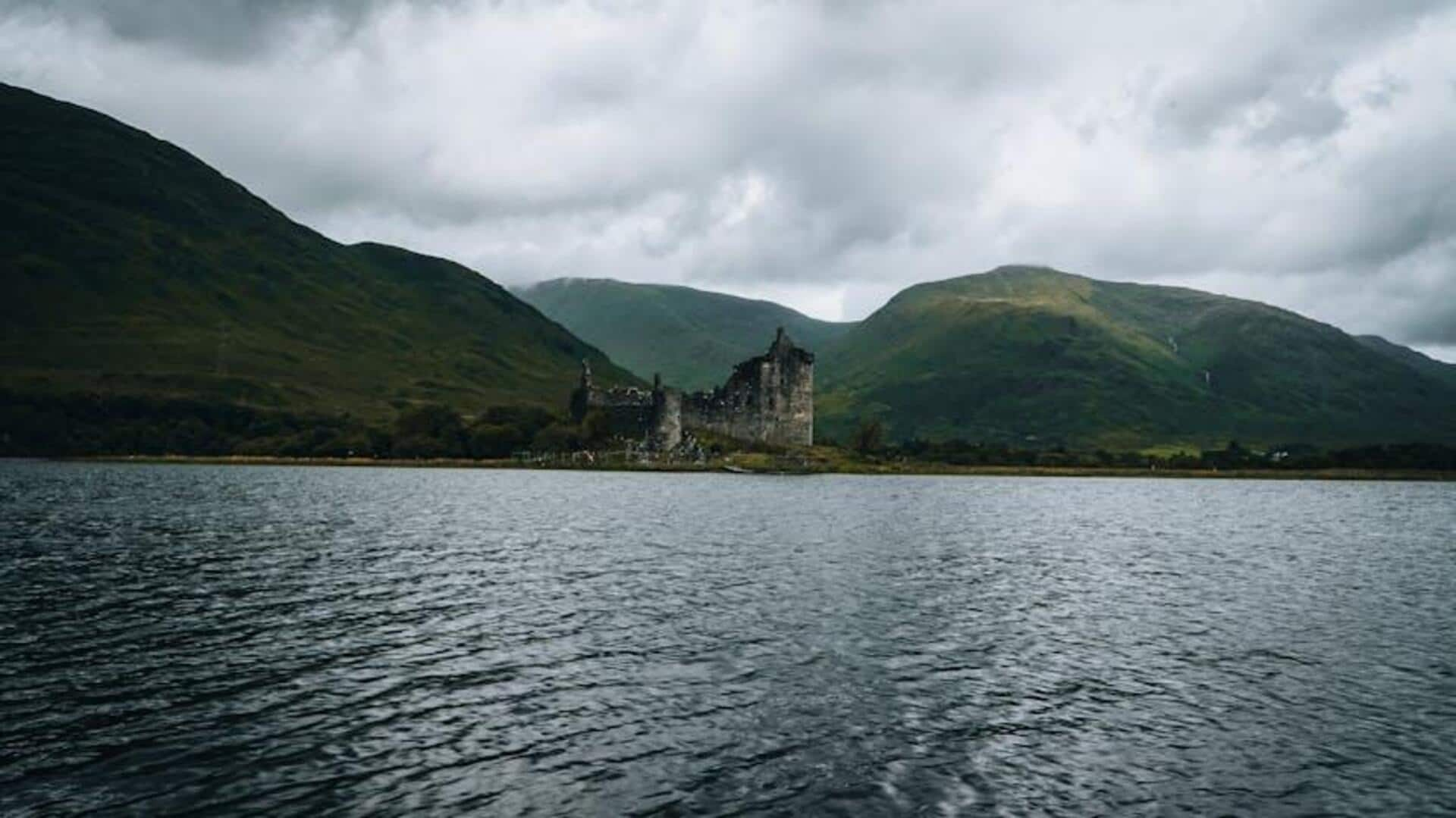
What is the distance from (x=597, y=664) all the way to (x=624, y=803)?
12.4 m

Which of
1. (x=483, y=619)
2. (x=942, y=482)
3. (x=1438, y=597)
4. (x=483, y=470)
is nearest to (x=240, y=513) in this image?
(x=483, y=619)

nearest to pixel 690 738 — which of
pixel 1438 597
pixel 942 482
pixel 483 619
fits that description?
pixel 483 619

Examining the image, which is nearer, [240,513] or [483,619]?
[483,619]

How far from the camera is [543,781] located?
774 inches

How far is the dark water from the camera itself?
19.8m

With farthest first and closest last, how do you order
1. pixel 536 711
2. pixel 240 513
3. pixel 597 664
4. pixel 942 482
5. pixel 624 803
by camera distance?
pixel 942 482 < pixel 240 513 < pixel 597 664 < pixel 536 711 < pixel 624 803

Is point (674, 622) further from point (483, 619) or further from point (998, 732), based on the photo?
point (998, 732)

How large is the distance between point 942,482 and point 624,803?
556 ft

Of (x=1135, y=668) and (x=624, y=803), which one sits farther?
(x=1135, y=668)

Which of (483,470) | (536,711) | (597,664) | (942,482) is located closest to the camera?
(536,711)

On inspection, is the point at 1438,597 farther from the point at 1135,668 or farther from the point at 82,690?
the point at 82,690

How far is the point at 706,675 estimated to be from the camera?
2934cm

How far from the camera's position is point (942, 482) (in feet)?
599

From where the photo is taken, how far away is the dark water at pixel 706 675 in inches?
779
